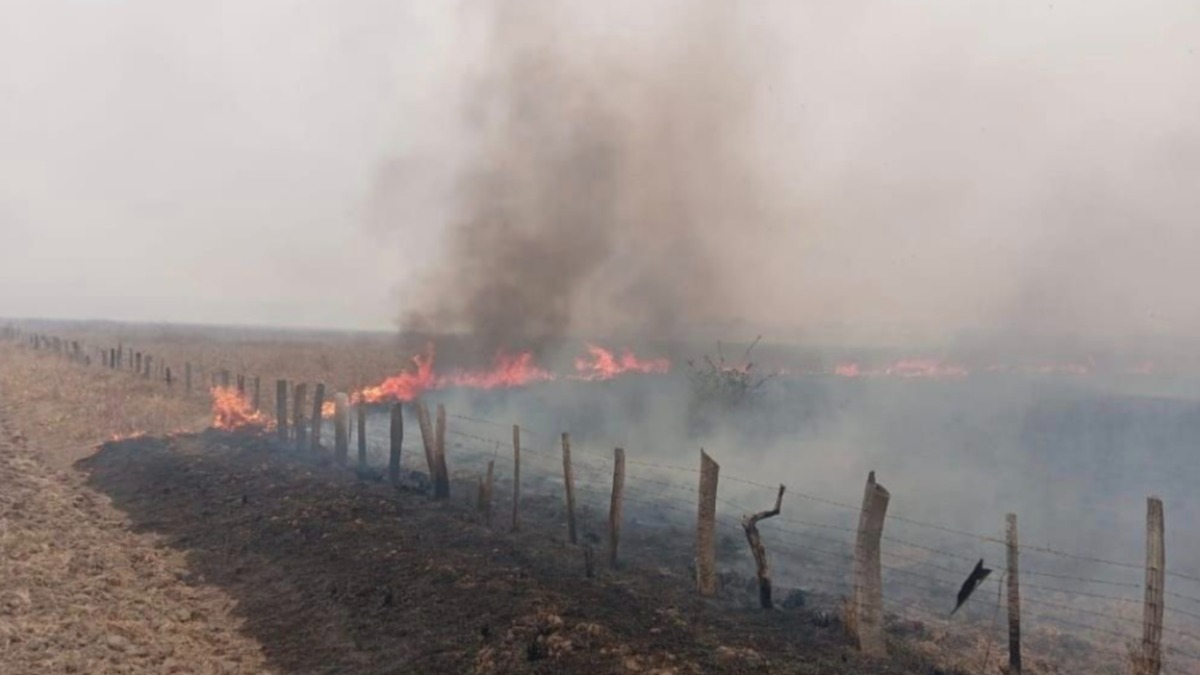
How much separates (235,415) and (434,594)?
18.5 meters

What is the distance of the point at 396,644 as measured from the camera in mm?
9938

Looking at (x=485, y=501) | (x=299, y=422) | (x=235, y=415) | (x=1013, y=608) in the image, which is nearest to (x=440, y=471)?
(x=485, y=501)

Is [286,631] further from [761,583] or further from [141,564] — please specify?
[761,583]

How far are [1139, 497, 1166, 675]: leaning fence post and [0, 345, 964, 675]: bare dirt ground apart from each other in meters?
2.26

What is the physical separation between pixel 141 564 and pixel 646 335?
38.0 metres

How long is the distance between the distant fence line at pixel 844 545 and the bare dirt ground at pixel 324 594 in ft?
2.02

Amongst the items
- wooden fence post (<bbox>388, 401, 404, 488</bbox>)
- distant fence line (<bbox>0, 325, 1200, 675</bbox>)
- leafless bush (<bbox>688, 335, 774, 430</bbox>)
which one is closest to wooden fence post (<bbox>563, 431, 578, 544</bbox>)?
distant fence line (<bbox>0, 325, 1200, 675</bbox>)

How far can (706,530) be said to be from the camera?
11.9 metres

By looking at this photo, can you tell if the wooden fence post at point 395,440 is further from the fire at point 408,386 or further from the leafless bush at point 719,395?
the leafless bush at point 719,395

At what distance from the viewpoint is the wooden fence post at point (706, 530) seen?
11898 mm

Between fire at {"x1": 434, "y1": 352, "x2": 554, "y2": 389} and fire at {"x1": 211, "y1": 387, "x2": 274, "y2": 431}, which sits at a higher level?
fire at {"x1": 434, "y1": 352, "x2": 554, "y2": 389}

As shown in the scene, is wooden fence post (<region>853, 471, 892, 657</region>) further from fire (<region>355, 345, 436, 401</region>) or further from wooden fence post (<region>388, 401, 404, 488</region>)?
fire (<region>355, 345, 436, 401</region>)

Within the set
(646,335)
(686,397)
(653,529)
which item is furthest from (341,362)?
(653,529)

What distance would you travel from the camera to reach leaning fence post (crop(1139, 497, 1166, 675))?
8.20 metres
